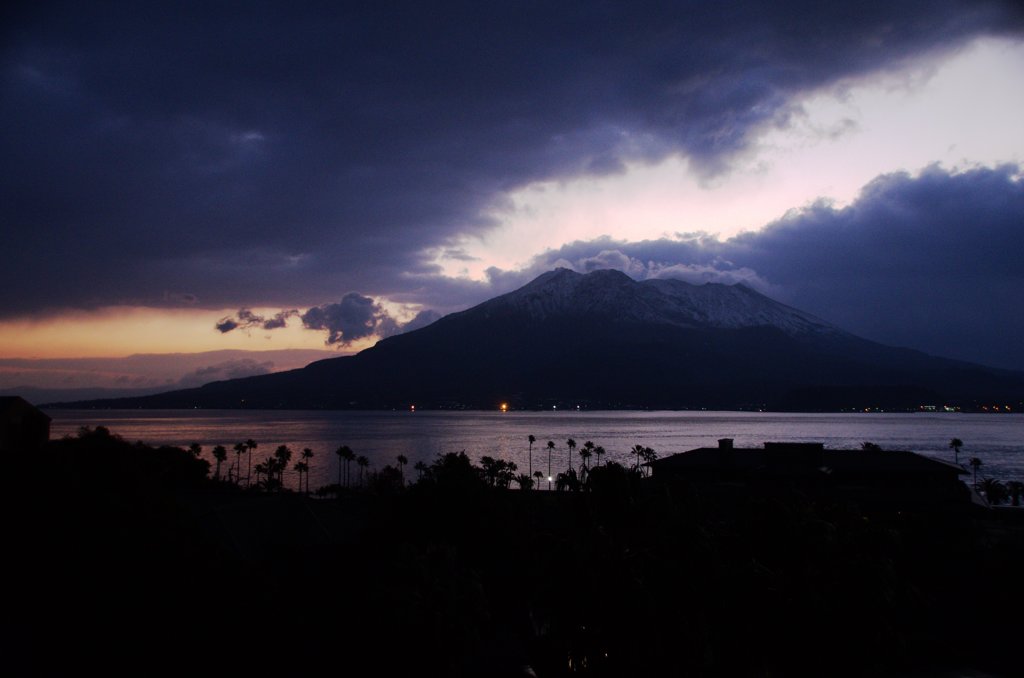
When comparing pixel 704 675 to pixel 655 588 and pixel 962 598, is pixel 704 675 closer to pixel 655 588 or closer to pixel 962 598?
pixel 655 588

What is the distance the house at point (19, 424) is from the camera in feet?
226

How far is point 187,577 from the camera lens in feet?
70.1

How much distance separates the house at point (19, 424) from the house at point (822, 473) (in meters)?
59.5

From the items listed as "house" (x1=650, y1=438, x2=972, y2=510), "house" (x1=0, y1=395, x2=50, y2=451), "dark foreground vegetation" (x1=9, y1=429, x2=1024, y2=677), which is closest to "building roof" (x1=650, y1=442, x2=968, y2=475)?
"house" (x1=650, y1=438, x2=972, y2=510)

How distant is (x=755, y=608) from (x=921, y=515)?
31129mm

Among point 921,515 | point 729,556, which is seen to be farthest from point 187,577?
point 921,515

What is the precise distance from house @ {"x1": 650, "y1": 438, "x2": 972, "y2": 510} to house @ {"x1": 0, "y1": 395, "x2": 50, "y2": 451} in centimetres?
5948

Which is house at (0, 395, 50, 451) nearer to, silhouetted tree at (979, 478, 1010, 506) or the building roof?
the building roof

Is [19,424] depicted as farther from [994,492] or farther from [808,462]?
[994,492]

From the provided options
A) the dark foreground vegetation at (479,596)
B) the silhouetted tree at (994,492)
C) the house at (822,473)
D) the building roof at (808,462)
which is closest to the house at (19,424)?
the dark foreground vegetation at (479,596)

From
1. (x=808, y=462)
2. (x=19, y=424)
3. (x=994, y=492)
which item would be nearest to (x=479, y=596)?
(x=808, y=462)

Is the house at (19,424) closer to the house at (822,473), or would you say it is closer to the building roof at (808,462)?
the house at (822,473)

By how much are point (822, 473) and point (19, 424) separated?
2992 inches

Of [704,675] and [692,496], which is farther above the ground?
[692,496]
